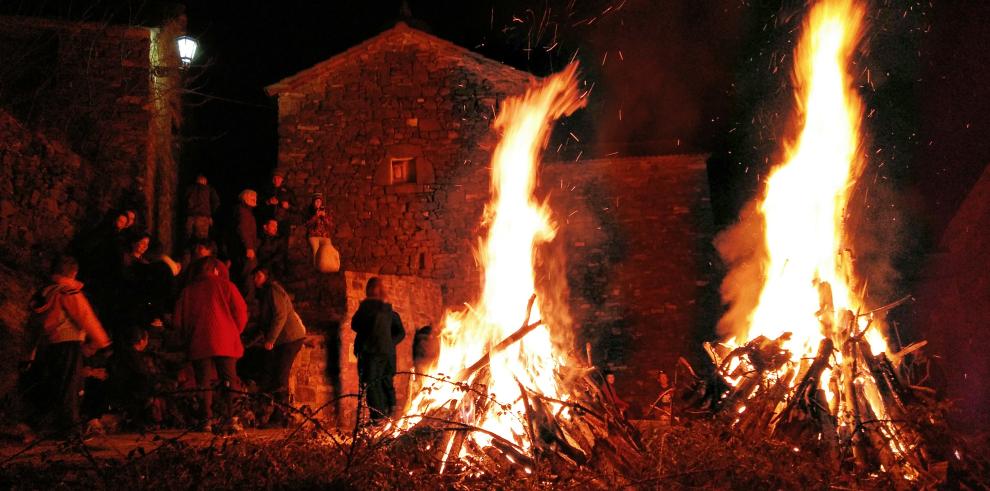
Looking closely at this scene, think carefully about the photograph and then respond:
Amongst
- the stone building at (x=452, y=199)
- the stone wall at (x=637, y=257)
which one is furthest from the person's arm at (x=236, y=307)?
the stone wall at (x=637, y=257)

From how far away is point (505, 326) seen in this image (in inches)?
334

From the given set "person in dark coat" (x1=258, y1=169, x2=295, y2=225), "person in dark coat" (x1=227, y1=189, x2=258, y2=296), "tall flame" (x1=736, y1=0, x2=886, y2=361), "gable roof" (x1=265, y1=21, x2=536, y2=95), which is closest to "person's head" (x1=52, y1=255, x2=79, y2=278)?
"person in dark coat" (x1=227, y1=189, x2=258, y2=296)

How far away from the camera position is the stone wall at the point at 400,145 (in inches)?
567

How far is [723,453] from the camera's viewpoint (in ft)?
18.8

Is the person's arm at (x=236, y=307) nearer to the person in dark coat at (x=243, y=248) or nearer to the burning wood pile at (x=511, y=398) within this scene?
the burning wood pile at (x=511, y=398)

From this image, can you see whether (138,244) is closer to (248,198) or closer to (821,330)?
(248,198)

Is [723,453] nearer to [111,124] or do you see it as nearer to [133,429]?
[133,429]

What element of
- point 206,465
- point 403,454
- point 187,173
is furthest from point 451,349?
point 187,173

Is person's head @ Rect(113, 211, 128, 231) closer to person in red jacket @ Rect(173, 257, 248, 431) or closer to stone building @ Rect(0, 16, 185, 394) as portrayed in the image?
stone building @ Rect(0, 16, 185, 394)

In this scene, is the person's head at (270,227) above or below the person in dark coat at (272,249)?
above

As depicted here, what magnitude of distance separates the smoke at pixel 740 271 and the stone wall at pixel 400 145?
18.0ft

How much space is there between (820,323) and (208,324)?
5.85 metres

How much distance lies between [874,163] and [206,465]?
42.0 feet

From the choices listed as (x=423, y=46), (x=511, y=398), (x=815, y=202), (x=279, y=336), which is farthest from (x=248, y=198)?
(x=815, y=202)
